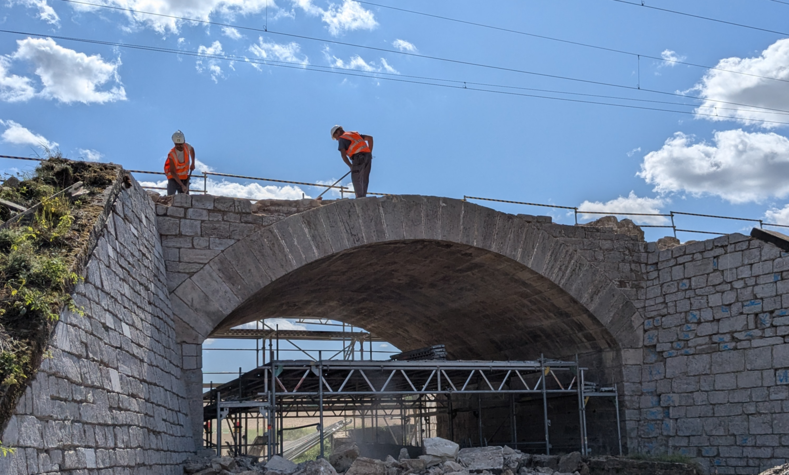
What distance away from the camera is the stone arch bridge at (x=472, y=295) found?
840 centimetres

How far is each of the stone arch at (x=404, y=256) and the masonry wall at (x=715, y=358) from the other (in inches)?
27.0

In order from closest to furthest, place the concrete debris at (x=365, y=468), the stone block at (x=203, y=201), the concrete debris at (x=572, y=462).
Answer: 1. the concrete debris at (x=365, y=468)
2. the stone block at (x=203, y=201)
3. the concrete debris at (x=572, y=462)

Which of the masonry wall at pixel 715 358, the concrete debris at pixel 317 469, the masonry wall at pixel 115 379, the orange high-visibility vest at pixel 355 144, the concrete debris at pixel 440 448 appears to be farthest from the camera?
the orange high-visibility vest at pixel 355 144

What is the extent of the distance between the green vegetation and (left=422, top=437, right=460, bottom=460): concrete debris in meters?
6.42

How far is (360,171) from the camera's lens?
12672 millimetres

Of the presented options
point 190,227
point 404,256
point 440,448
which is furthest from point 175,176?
point 440,448

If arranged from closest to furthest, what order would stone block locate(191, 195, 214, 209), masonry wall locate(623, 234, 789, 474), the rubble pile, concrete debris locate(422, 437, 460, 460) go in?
the rubble pile, stone block locate(191, 195, 214, 209), masonry wall locate(623, 234, 789, 474), concrete debris locate(422, 437, 460, 460)

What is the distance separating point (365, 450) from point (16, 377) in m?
14.6

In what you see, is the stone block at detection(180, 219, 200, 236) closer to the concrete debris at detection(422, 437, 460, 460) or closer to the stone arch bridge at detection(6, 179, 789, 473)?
the stone arch bridge at detection(6, 179, 789, 473)

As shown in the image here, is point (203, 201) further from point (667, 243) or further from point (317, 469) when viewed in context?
point (667, 243)

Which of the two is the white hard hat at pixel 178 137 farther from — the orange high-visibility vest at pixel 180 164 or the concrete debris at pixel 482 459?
the concrete debris at pixel 482 459

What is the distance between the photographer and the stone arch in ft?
34.5

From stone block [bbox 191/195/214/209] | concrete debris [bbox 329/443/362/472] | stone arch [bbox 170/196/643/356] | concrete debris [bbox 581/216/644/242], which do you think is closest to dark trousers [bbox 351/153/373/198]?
stone arch [bbox 170/196/643/356]

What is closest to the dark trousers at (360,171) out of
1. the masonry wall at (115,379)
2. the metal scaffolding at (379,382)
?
the metal scaffolding at (379,382)
